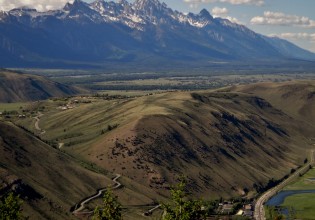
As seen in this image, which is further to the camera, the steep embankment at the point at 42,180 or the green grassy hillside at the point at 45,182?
the green grassy hillside at the point at 45,182

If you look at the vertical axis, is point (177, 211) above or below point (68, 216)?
above

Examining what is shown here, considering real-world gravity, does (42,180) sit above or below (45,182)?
above

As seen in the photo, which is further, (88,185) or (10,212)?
(88,185)

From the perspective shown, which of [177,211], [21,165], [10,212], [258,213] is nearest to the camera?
[177,211]

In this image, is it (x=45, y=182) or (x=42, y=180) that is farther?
(x=42, y=180)

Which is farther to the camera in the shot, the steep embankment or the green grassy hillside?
the green grassy hillside

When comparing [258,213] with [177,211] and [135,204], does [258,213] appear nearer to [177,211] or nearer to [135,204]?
[135,204]

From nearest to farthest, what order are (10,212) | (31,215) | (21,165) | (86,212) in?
(10,212) < (31,215) < (86,212) < (21,165)

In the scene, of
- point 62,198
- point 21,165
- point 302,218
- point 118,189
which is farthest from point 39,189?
point 302,218
